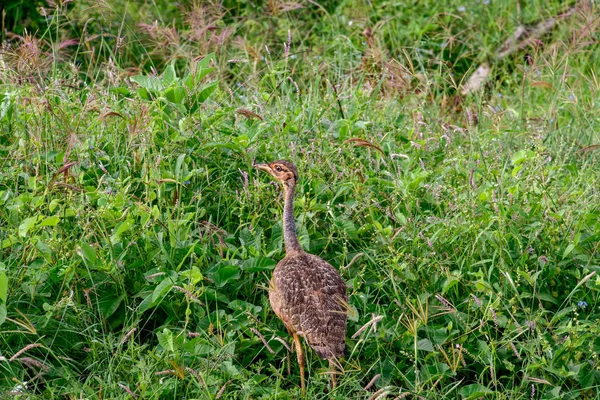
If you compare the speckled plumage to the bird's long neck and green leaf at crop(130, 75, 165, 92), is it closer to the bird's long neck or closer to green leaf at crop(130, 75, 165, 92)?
the bird's long neck

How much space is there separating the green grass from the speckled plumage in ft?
0.32

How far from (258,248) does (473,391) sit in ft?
4.36

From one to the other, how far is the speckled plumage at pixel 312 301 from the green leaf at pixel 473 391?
587mm

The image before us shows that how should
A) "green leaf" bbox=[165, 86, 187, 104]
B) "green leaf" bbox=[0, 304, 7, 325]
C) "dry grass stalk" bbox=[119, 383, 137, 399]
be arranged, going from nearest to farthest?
"dry grass stalk" bbox=[119, 383, 137, 399] < "green leaf" bbox=[0, 304, 7, 325] < "green leaf" bbox=[165, 86, 187, 104]

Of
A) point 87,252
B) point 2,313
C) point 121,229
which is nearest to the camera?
point 2,313

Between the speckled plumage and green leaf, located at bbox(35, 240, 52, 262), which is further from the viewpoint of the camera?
green leaf, located at bbox(35, 240, 52, 262)

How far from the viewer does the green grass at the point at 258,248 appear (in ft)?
13.9

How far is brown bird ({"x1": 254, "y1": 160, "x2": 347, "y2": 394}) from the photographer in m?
4.21

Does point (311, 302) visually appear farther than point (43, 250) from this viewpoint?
No

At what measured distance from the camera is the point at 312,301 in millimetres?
4352

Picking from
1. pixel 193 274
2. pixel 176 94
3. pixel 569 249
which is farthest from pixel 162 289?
pixel 569 249

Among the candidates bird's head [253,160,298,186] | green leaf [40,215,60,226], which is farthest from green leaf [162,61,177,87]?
green leaf [40,215,60,226]

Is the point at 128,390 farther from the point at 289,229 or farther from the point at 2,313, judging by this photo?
the point at 289,229

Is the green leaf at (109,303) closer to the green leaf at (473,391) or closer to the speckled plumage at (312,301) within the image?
the speckled plumage at (312,301)
